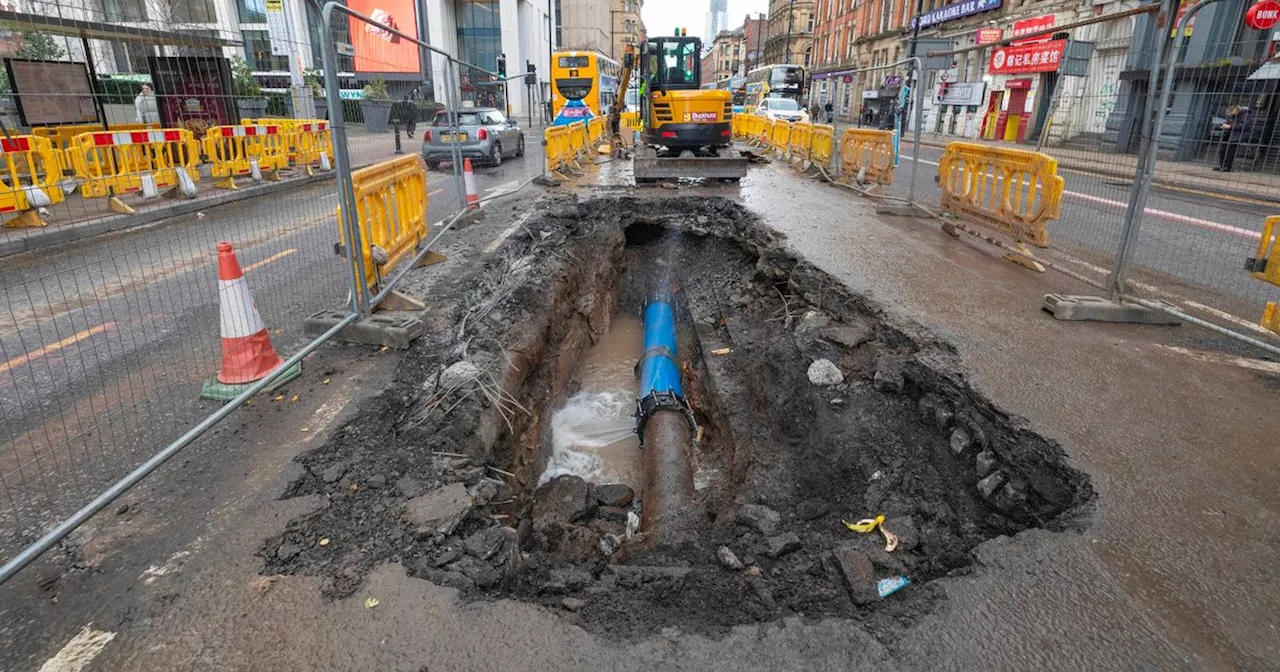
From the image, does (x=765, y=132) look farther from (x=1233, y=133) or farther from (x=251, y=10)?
(x=251, y=10)

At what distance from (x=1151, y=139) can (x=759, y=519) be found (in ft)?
14.2

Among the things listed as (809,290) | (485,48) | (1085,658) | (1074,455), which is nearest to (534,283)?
(809,290)

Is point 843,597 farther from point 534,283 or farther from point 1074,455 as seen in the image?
point 534,283

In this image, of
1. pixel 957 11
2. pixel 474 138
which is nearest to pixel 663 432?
pixel 474 138

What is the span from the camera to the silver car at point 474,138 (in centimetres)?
1549

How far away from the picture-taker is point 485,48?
45938 mm

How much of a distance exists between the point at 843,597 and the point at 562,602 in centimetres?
114

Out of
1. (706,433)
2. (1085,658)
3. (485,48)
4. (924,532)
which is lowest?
(706,433)

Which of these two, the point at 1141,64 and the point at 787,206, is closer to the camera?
the point at 1141,64

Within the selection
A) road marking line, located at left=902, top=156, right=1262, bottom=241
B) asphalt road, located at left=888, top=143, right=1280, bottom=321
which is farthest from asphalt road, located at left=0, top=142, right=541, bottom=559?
road marking line, located at left=902, top=156, right=1262, bottom=241

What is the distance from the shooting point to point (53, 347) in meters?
4.89

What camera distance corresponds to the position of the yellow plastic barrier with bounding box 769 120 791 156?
17.3m

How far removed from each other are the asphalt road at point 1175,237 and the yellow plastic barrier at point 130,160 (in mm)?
13341

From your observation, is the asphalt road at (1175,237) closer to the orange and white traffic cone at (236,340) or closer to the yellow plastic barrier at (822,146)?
the yellow plastic barrier at (822,146)
